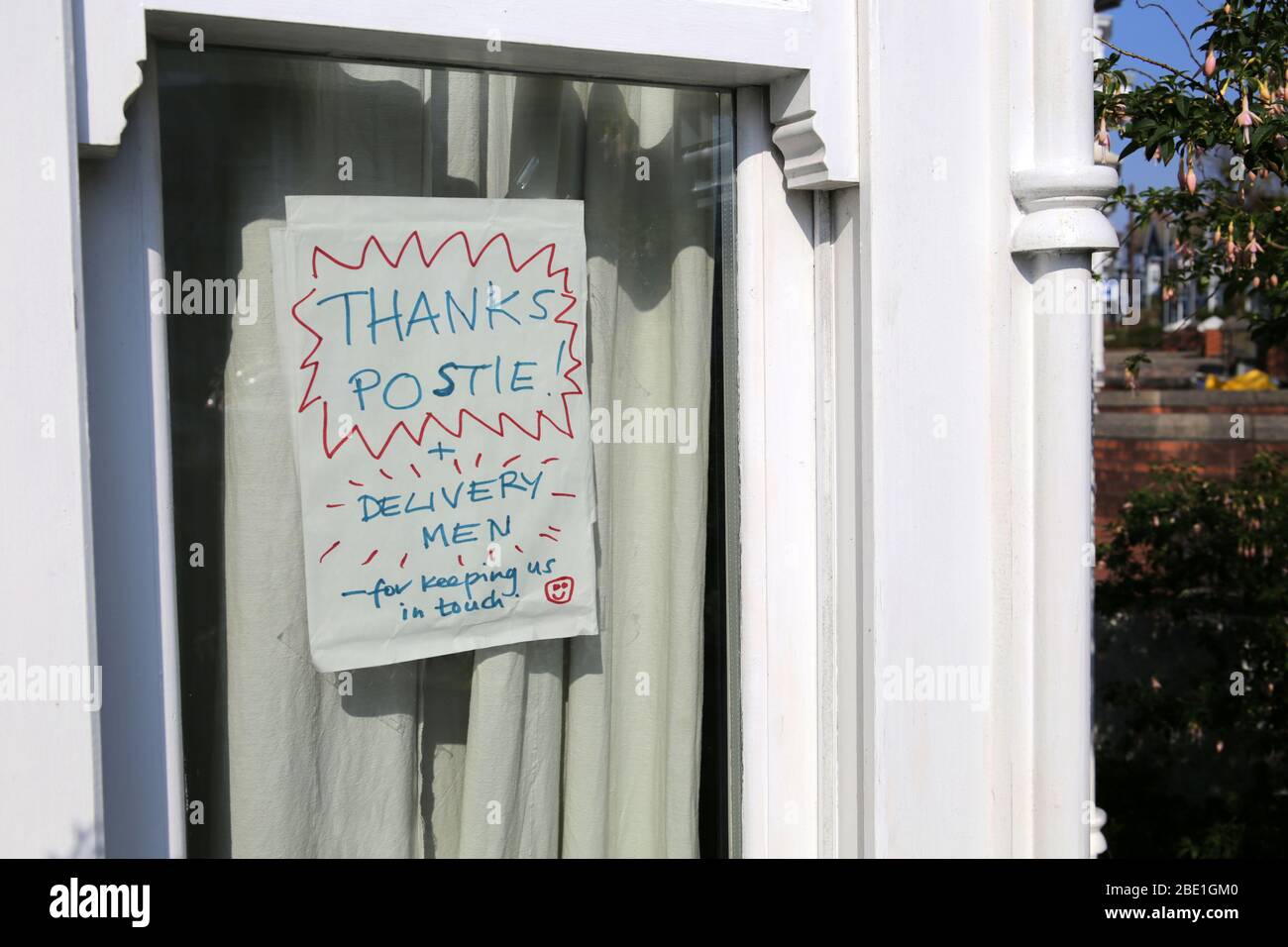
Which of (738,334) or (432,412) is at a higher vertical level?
(738,334)

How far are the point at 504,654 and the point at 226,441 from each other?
1.98 feet

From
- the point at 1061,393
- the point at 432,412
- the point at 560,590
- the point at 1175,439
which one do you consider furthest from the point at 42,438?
the point at 1175,439

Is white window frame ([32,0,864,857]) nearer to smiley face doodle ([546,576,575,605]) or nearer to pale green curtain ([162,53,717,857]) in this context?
pale green curtain ([162,53,717,857])

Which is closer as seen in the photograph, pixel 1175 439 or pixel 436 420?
pixel 436 420

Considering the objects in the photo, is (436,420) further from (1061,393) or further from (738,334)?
(1061,393)

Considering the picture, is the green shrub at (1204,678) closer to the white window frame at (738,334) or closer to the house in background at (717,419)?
the house in background at (717,419)

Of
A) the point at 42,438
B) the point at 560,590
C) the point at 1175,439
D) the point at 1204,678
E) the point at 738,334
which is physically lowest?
the point at 1204,678

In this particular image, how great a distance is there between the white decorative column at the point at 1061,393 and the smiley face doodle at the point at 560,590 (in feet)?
2.78

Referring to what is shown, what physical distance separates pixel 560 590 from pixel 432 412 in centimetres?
40

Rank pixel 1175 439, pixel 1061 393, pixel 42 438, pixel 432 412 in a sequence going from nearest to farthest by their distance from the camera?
pixel 42 438, pixel 432 412, pixel 1061 393, pixel 1175 439

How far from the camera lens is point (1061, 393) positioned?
228 cm

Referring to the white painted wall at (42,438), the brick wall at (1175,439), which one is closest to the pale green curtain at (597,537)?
the white painted wall at (42,438)

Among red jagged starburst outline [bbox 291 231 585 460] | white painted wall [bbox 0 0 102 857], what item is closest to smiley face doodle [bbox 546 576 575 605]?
red jagged starburst outline [bbox 291 231 585 460]
